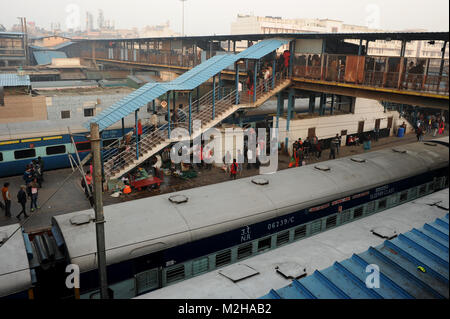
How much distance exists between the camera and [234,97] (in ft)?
82.0

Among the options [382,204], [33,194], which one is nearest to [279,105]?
[382,204]

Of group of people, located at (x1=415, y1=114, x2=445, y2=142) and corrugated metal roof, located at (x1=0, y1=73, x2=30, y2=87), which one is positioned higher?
corrugated metal roof, located at (x1=0, y1=73, x2=30, y2=87)

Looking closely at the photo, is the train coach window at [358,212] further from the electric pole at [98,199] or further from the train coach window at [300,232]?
the electric pole at [98,199]

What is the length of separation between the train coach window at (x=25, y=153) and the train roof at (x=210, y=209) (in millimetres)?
12644

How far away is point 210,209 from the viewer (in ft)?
39.4

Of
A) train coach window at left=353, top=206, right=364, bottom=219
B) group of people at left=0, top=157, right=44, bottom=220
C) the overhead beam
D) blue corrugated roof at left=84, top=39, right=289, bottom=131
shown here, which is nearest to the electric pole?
group of people at left=0, top=157, right=44, bottom=220

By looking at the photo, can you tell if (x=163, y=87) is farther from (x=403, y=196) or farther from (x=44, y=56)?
(x=44, y=56)

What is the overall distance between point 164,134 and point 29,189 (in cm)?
766

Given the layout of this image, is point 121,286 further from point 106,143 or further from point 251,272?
point 106,143

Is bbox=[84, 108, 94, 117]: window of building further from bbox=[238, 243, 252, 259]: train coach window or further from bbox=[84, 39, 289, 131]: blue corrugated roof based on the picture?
bbox=[238, 243, 252, 259]: train coach window

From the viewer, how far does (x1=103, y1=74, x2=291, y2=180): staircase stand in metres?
21.1
